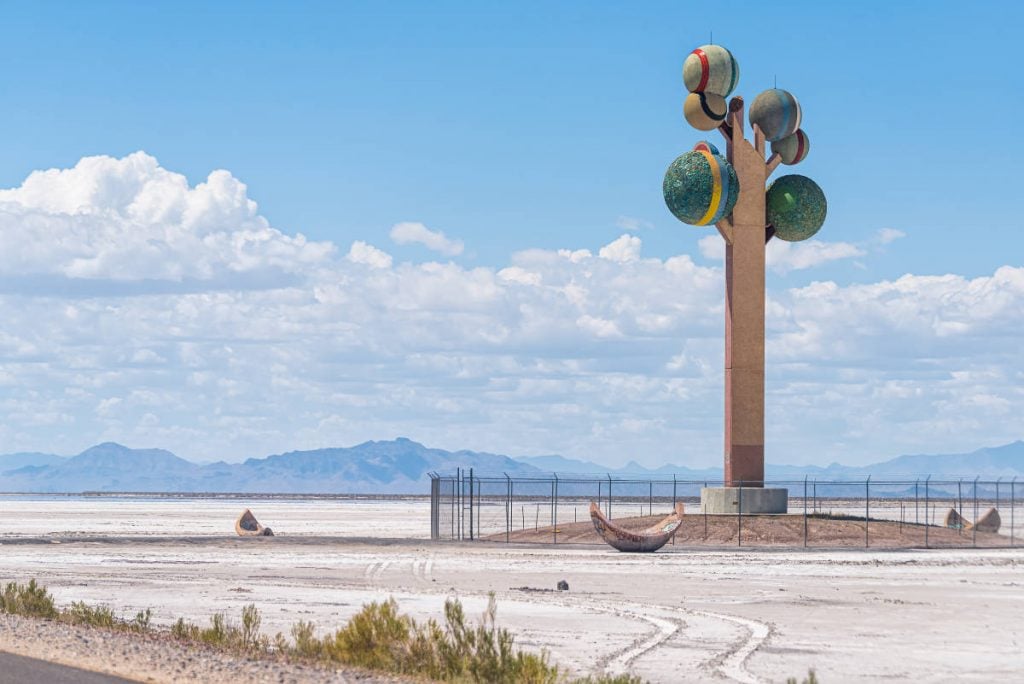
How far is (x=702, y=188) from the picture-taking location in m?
49.7

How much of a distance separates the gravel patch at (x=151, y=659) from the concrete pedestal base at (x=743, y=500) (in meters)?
32.9

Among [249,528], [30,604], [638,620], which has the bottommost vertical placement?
[249,528]

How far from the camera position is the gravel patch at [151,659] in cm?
1709

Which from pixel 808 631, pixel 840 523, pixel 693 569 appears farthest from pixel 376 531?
pixel 808 631

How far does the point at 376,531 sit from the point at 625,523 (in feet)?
73.3

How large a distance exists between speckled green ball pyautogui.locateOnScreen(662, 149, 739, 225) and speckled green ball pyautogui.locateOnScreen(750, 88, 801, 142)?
2.47 meters

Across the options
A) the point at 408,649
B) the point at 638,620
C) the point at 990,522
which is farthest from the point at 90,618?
the point at 990,522

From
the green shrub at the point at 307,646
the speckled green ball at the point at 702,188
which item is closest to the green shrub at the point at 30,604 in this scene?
the green shrub at the point at 307,646

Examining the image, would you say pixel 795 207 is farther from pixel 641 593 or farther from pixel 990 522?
pixel 641 593

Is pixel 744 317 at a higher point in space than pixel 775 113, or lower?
lower

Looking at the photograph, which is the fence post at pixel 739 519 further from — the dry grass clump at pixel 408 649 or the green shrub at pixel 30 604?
the dry grass clump at pixel 408 649

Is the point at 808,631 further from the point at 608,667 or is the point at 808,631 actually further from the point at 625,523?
the point at 625,523

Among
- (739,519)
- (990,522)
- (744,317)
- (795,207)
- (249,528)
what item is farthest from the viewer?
(249,528)

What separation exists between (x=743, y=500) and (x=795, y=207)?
1076cm
